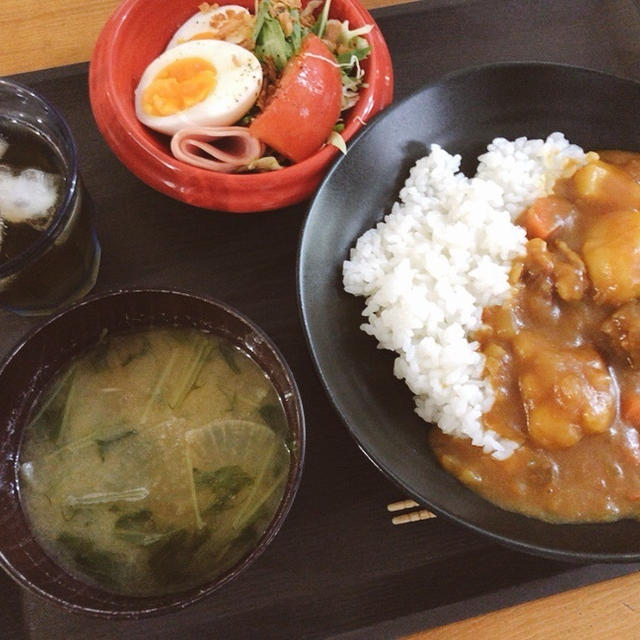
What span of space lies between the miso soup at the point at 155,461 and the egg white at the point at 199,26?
913mm

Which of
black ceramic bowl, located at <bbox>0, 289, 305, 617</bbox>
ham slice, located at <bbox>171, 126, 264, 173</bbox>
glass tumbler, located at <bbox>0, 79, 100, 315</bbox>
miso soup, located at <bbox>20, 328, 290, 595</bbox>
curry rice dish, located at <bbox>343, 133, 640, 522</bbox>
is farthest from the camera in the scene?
ham slice, located at <bbox>171, 126, 264, 173</bbox>

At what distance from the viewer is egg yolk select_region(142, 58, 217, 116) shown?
1839 mm

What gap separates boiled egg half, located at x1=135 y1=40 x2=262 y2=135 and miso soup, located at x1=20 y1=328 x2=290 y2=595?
615mm

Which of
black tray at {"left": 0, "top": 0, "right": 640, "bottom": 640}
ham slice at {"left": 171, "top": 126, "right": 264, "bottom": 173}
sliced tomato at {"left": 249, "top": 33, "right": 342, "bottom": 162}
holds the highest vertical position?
sliced tomato at {"left": 249, "top": 33, "right": 342, "bottom": 162}

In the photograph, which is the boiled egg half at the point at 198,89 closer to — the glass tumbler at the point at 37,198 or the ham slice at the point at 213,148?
the ham slice at the point at 213,148

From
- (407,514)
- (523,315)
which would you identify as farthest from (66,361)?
(523,315)

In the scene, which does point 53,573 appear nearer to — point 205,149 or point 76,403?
point 76,403

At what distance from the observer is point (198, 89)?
1.85 m

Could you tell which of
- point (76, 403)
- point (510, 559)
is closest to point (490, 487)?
point (510, 559)

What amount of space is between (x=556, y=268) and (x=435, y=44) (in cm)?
89

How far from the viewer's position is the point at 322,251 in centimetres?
184

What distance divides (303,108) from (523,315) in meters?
0.79

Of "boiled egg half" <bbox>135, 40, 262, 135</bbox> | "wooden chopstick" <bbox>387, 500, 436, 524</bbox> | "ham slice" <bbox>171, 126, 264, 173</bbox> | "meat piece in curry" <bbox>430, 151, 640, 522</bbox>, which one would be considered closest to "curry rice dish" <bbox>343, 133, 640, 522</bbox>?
"meat piece in curry" <bbox>430, 151, 640, 522</bbox>

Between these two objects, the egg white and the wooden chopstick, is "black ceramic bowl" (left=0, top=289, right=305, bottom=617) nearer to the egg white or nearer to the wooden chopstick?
the wooden chopstick
